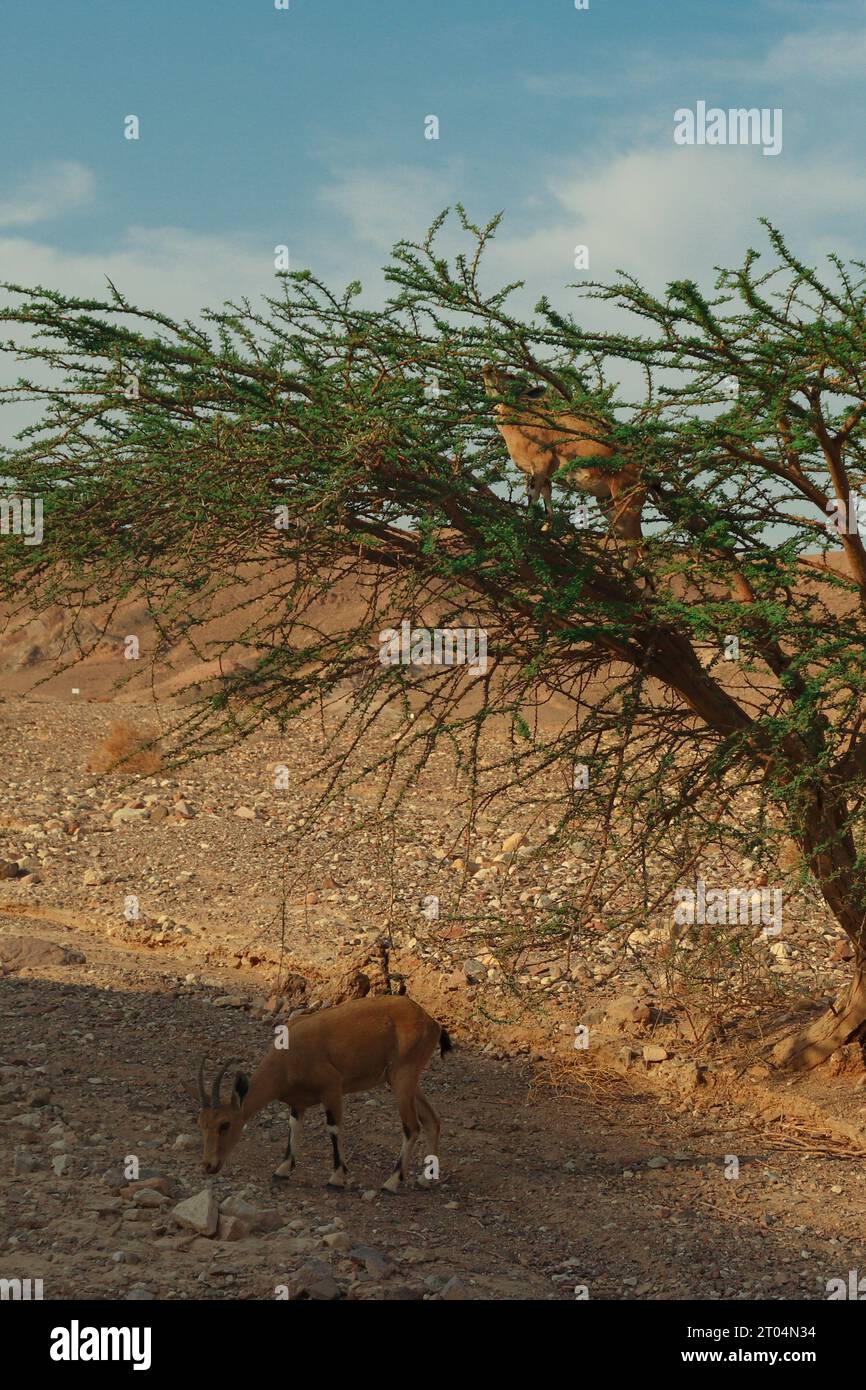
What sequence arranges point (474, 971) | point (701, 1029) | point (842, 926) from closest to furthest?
point (842, 926)
point (701, 1029)
point (474, 971)

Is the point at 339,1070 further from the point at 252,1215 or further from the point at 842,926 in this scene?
the point at 842,926

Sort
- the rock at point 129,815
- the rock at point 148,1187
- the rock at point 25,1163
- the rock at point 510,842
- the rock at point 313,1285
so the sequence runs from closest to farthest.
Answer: the rock at point 313,1285, the rock at point 148,1187, the rock at point 25,1163, the rock at point 510,842, the rock at point 129,815

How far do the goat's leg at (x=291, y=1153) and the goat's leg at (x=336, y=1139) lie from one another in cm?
15

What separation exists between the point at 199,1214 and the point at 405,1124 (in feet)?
4.82

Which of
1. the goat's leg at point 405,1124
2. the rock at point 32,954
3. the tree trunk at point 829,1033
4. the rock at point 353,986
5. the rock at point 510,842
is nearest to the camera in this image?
the goat's leg at point 405,1124

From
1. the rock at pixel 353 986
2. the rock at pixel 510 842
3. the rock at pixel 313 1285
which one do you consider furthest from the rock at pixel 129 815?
the rock at pixel 313 1285

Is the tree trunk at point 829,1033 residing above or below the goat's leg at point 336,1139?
above

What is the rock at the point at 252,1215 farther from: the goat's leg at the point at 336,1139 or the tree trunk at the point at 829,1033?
the tree trunk at the point at 829,1033

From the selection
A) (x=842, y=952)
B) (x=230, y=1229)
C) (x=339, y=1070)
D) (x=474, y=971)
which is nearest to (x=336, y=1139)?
(x=339, y=1070)

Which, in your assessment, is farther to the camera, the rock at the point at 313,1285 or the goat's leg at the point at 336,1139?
the goat's leg at the point at 336,1139

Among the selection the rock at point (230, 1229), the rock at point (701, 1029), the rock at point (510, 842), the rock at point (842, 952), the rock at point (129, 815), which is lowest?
the rock at point (230, 1229)

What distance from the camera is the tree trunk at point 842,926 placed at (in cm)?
774

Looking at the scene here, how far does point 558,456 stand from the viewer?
6.78 meters

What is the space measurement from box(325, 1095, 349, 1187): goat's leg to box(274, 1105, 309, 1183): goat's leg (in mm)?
151
